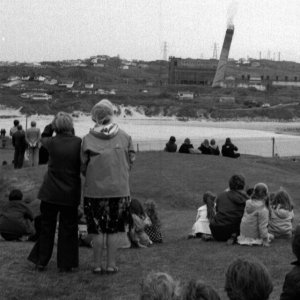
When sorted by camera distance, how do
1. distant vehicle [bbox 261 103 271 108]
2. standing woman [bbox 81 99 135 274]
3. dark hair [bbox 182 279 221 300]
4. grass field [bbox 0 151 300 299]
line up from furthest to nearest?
distant vehicle [bbox 261 103 271 108]
standing woman [bbox 81 99 135 274]
grass field [bbox 0 151 300 299]
dark hair [bbox 182 279 221 300]

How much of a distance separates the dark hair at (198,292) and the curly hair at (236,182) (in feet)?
15.9

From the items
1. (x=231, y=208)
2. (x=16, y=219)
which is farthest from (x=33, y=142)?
(x=231, y=208)

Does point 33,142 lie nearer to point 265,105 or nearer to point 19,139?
point 19,139

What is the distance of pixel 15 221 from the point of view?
9062 mm

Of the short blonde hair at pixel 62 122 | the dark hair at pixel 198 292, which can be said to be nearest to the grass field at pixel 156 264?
the dark hair at pixel 198 292

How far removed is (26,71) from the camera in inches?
6314

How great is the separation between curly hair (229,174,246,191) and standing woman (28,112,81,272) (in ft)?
8.82

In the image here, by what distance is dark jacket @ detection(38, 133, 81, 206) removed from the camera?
6.63 m

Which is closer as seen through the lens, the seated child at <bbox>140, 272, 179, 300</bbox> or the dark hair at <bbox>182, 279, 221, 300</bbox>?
the dark hair at <bbox>182, 279, 221, 300</bbox>

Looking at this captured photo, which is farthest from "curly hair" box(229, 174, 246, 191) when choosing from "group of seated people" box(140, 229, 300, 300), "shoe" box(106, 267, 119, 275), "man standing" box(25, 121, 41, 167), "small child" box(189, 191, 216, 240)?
"man standing" box(25, 121, 41, 167)

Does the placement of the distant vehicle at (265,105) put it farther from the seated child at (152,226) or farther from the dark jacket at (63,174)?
the dark jacket at (63,174)

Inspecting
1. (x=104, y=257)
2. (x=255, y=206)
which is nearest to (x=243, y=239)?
(x=255, y=206)

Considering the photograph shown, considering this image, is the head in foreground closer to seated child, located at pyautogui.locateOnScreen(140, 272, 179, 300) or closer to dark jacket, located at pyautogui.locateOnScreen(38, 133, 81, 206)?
dark jacket, located at pyautogui.locateOnScreen(38, 133, 81, 206)

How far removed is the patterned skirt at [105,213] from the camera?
654cm
